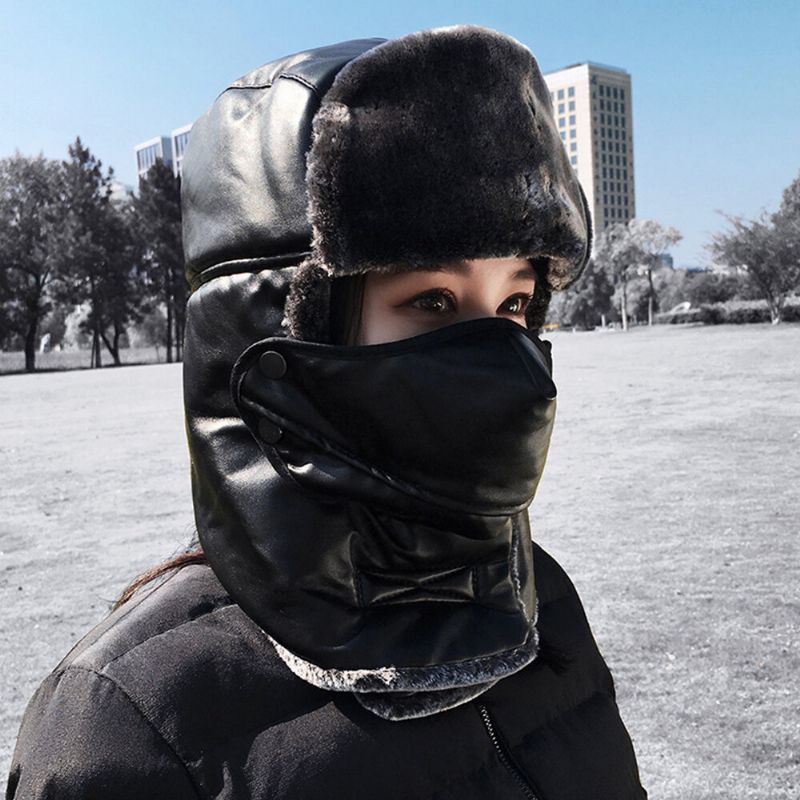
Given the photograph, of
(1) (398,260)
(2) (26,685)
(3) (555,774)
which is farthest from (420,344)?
(2) (26,685)

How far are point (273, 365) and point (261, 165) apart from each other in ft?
0.88

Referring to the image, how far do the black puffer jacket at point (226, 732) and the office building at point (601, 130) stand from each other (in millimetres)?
104517

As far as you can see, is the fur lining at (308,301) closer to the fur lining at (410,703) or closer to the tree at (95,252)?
the fur lining at (410,703)

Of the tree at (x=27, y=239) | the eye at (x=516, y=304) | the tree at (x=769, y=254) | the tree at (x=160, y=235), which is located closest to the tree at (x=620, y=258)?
the tree at (x=769, y=254)

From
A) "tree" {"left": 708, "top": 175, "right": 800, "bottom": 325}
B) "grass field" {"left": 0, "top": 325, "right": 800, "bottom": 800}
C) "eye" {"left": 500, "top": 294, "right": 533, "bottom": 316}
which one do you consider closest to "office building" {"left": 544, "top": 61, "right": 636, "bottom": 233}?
"tree" {"left": 708, "top": 175, "right": 800, "bottom": 325}

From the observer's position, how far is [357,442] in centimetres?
115

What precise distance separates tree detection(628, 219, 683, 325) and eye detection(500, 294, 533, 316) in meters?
53.6

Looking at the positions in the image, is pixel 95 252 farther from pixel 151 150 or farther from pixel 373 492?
pixel 151 150

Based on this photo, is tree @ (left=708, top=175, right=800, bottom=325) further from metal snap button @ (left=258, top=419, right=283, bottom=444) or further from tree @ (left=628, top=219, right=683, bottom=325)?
metal snap button @ (left=258, top=419, right=283, bottom=444)

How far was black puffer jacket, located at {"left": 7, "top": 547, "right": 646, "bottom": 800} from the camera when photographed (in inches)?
38.6

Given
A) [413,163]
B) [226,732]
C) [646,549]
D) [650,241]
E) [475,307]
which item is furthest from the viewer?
[650,241]

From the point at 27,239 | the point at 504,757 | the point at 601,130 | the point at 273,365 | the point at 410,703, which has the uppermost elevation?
the point at 601,130

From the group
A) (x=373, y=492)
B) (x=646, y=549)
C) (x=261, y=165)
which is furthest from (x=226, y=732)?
(x=646, y=549)

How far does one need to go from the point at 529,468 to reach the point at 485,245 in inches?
12.0
